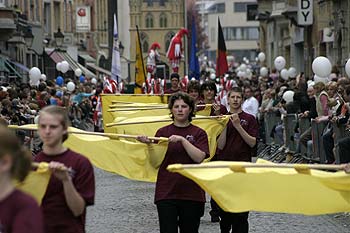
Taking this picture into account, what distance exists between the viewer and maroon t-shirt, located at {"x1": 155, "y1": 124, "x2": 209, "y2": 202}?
10.6 meters

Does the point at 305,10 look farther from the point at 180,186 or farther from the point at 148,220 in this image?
the point at 180,186

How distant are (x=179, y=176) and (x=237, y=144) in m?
1.90

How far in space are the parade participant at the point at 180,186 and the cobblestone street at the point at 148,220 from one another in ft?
13.2

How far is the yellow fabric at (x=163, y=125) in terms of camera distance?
13652 millimetres

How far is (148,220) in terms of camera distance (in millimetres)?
16234

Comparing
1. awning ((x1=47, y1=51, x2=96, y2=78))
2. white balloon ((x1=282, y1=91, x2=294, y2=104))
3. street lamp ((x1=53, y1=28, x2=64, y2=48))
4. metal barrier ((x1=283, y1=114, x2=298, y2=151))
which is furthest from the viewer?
awning ((x1=47, y1=51, x2=96, y2=78))

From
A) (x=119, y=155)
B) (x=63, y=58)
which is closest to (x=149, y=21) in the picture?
(x=63, y=58)

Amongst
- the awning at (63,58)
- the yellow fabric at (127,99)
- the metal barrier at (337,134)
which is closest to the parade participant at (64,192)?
the metal barrier at (337,134)

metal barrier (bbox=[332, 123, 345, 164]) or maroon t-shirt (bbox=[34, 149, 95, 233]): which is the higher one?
maroon t-shirt (bbox=[34, 149, 95, 233])

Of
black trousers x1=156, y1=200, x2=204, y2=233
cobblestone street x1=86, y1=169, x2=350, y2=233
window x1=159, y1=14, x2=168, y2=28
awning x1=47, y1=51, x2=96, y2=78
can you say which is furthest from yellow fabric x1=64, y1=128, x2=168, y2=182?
window x1=159, y1=14, x2=168, y2=28

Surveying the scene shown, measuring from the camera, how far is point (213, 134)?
45.4 feet

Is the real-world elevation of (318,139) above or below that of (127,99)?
below

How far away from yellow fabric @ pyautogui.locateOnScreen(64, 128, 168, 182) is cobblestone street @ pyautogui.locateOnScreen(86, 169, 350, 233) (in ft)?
10.1

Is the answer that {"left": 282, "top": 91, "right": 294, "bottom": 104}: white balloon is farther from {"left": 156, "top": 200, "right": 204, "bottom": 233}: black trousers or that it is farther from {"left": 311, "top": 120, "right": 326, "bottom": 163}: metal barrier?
{"left": 156, "top": 200, "right": 204, "bottom": 233}: black trousers
